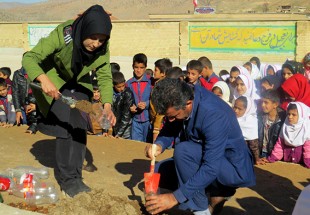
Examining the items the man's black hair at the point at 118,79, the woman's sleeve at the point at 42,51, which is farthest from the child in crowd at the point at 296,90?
the woman's sleeve at the point at 42,51

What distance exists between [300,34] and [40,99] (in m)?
18.5

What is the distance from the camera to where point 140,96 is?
8.44 m

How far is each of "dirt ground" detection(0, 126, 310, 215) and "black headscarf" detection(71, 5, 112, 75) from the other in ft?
4.15

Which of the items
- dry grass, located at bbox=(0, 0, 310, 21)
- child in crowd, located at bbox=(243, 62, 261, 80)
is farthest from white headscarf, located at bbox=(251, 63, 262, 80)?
dry grass, located at bbox=(0, 0, 310, 21)

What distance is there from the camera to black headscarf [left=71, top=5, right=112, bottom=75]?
4.88 meters

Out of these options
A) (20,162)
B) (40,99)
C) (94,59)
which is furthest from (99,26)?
(20,162)

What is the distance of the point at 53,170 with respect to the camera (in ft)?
21.3

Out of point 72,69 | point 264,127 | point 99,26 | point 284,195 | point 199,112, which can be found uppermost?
point 99,26

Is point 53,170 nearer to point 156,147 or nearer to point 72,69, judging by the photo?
point 72,69

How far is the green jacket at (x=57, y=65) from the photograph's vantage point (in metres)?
5.12

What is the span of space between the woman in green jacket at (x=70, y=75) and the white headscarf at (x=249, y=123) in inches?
95.4

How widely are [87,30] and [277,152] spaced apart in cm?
344

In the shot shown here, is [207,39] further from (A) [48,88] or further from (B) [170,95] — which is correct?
(B) [170,95]

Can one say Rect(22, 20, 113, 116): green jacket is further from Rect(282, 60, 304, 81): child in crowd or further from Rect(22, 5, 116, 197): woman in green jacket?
Rect(282, 60, 304, 81): child in crowd
